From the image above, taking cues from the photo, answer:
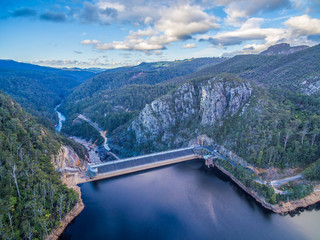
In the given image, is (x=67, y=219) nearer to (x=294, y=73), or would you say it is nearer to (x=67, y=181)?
(x=67, y=181)

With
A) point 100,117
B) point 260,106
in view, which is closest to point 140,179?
point 260,106

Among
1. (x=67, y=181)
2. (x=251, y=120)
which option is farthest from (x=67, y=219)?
(x=251, y=120)

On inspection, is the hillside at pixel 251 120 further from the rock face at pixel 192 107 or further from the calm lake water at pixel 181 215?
the calm lake water at pixel 181 215

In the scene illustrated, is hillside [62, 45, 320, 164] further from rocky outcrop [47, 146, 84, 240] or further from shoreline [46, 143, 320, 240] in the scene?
rocky outcrop [47, 146, 84, 240]

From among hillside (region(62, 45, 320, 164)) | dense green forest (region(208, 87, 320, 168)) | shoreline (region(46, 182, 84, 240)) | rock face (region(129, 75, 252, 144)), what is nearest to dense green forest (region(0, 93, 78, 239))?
shoreline (region(46, 182, 84, 240))

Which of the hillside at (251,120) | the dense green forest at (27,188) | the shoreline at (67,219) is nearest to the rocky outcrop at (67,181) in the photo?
the shoreline at (67,219)
